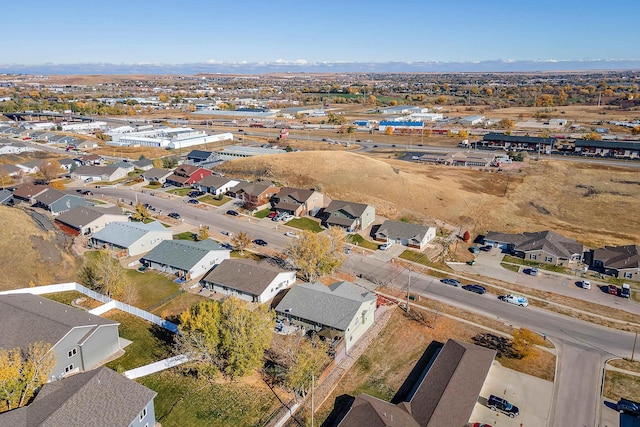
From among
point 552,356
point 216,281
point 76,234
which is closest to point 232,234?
point 216,281

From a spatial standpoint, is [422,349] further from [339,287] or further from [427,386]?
[339,287]

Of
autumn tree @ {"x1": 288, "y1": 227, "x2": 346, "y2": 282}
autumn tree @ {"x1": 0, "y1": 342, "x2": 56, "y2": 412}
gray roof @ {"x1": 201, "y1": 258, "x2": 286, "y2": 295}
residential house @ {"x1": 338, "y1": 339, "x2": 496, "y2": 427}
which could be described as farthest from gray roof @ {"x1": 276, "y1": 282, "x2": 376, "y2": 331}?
autumn tree @ {"x1": 0, "y1": 342, "x2": 56, "y2": 412}

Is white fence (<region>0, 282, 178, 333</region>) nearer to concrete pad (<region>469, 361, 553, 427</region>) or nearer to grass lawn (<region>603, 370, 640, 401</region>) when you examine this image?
concrete pad (<region>469, 361, 553, 427</region>)

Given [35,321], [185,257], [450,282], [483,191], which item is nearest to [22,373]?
[35,321]

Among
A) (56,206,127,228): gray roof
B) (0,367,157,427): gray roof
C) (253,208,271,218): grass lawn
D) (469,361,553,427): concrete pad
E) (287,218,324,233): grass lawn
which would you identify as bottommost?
(469,361,553,427): concrete pad

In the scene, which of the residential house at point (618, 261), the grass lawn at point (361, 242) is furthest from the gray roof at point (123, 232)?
the residential house at point (618, 261)

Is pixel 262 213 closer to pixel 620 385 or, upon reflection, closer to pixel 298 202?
pixel 298 202

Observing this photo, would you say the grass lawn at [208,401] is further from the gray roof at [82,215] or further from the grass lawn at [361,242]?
the gray roof at [82,215]
